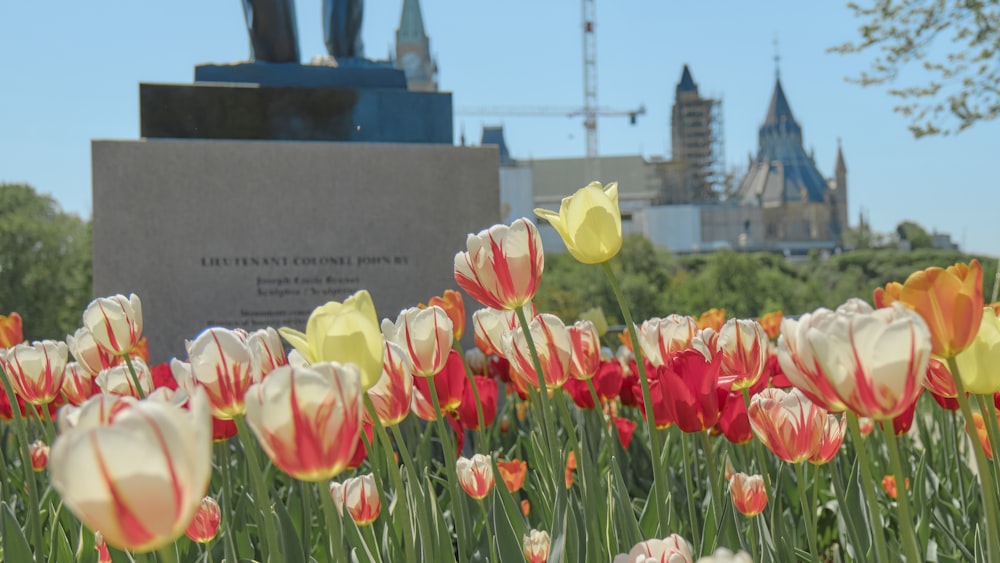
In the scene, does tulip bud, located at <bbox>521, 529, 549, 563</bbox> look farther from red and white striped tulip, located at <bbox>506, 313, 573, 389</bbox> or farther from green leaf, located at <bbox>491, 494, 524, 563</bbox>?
red and white striped tulip, located at <bbox>506, 313, 573, 389</bbox>

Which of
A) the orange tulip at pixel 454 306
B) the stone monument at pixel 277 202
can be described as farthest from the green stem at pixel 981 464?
the stone monument at pixel 277 202

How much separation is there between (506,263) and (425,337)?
14 centimetres

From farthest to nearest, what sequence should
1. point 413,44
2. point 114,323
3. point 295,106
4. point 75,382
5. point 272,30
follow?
point 413,44, point 272,30, point 295,106, point 75,382, point 114,323

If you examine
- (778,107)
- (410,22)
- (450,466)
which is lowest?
(450,466)

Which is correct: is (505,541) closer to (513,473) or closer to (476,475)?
(476,475)

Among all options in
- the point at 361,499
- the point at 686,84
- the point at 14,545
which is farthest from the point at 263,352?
the point at 686,84

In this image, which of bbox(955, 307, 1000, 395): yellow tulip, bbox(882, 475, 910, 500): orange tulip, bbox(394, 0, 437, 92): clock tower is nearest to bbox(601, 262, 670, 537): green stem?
bbox(955, 307, 1000, 395): yellow tulip

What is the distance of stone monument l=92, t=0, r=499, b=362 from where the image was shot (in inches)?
181

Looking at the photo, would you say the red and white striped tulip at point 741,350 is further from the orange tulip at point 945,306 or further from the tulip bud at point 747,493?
the orange tulip at point 945,306

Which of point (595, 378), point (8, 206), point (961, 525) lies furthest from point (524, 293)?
point (8, 206)

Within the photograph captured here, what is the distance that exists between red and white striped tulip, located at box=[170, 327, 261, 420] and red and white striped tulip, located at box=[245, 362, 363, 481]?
1.15 ft

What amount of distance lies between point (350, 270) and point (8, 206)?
91.5 ft

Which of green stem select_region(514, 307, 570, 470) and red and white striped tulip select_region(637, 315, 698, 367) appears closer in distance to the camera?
green stem select_region(514, 307, 570, 470)

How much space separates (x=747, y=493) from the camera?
1.32 metres
